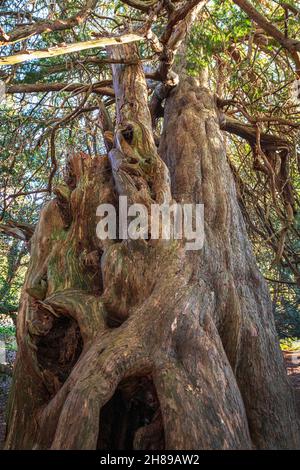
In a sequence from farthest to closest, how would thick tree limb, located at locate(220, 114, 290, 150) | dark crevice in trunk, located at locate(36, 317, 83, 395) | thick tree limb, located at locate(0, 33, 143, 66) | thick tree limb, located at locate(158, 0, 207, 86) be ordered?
thick tree limb, located at locate(220, 114, 290, 150), thick tree limb, located at locate(158, 0, 207, 86), dark crevice in trunk, located at locate(36, 317, 83, 395), thick tree limb, located at locate(0, 33, 143, 66)

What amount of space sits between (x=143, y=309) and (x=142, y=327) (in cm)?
15

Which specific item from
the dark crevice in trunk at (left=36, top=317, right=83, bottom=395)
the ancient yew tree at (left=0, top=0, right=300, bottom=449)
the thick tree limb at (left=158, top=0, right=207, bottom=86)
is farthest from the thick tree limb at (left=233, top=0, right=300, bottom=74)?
the dark crevice in trunk at (left=36, top=317, right=83, bottom=395)

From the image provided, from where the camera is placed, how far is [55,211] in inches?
135

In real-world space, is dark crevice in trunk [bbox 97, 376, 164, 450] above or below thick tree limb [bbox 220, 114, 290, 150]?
below

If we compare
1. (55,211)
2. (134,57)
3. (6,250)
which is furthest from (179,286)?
(6,250)

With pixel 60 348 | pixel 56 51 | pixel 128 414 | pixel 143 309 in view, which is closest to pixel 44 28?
pixel 56 51

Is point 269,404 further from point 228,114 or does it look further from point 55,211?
point 228,114

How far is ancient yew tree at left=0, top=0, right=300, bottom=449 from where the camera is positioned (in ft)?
6.99

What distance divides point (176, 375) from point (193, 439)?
1.06 ft

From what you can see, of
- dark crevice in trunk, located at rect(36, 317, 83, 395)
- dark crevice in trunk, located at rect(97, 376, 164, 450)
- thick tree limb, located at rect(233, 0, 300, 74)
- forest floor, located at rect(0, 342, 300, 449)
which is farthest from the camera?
forest floor, located at rect(0, 342, 300, 449)

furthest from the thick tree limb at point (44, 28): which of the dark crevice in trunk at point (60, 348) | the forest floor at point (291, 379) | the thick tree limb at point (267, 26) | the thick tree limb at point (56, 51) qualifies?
the forest floor at point (291, 379)

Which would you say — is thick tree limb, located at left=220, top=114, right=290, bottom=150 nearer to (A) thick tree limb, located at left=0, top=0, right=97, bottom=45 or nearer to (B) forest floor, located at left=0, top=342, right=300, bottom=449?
(A) thick tree limb, located at left=0, top=0, right=97, bottom=45

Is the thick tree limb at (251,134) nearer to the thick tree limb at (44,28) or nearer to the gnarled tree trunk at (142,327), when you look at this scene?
the gnarled tree trunk at (142,327)

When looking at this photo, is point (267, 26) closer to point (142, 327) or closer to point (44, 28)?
point (44, 28)
